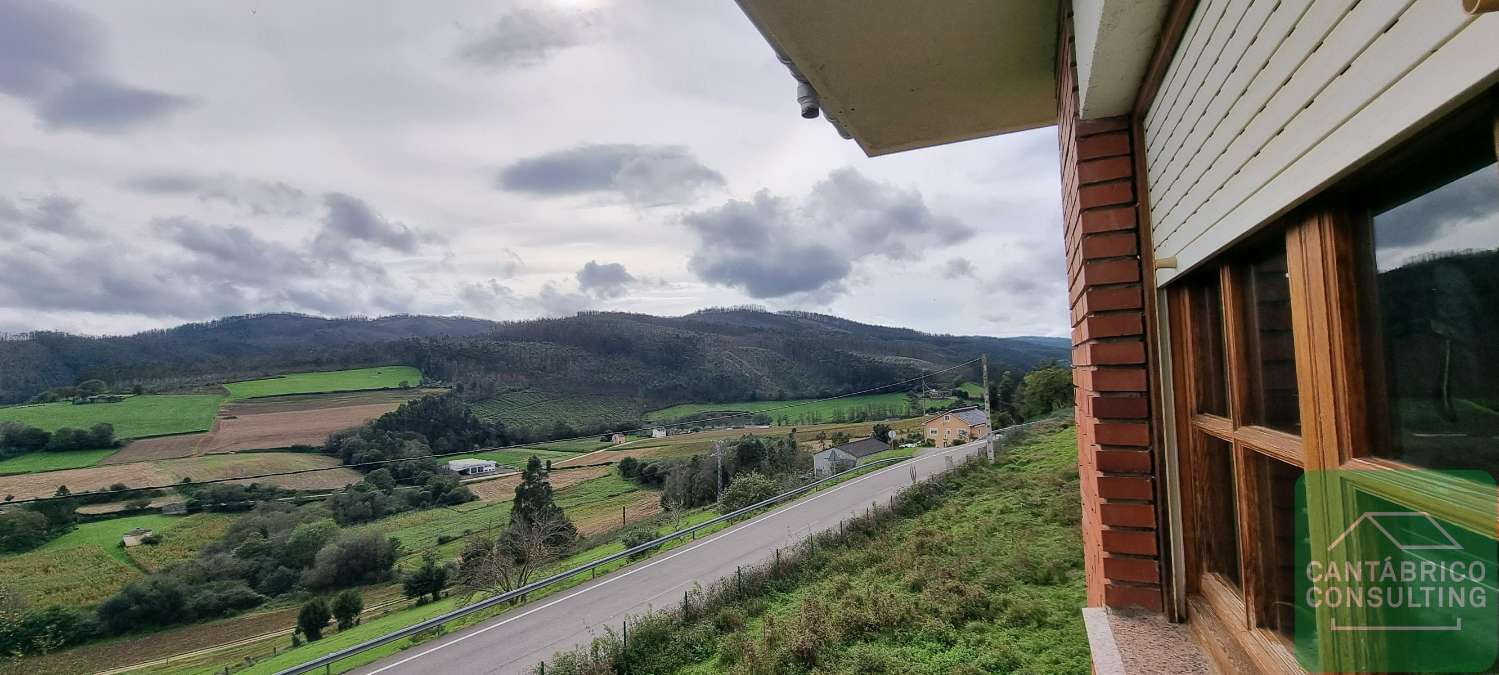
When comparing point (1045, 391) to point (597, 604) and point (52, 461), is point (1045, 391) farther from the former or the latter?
point (52, 461)

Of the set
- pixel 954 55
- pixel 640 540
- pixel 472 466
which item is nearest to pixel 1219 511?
pixel 954 55

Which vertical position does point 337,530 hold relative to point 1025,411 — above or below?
below

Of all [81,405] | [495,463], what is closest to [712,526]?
[495,463]

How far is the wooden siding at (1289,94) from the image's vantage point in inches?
26.4

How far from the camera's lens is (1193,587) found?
205cm

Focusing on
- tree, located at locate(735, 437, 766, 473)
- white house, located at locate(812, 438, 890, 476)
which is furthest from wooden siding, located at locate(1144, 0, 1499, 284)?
tree, located at locate(735, 437, 766, 473)

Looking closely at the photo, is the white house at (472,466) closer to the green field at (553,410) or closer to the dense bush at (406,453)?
the dense bush at (406,453)

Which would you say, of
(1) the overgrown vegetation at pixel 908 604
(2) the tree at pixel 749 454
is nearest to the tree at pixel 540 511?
(2) the tree at pixel 749 454

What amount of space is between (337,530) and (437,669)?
35.7 metres

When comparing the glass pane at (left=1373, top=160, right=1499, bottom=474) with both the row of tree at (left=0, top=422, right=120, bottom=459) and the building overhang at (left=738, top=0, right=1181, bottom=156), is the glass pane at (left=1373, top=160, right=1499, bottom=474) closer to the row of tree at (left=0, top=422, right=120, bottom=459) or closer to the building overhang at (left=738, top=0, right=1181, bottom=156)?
the building overhang at (left=738, top=0, right=1181, bottom=156)

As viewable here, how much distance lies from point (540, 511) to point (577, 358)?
4707cm

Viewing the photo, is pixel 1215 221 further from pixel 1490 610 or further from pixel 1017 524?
pixel 1017 524

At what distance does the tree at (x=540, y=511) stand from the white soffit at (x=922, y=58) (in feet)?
95.9

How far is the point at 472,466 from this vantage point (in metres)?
55.0
